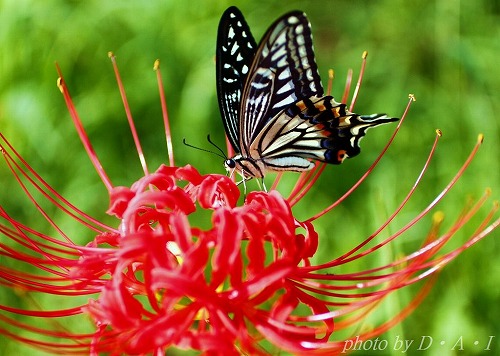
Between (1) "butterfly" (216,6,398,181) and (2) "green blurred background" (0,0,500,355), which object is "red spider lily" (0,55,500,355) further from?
(2) "green blurred background" (0,0,500,355)

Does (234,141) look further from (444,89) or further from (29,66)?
(444,89)

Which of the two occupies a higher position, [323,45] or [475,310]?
[323,45]

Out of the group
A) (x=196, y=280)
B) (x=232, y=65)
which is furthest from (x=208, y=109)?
(x=196, y=280)

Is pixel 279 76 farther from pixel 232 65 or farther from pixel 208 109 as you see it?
pixel 208 109

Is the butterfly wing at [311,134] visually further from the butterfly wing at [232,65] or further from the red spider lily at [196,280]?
the red spider lily at [196,280]

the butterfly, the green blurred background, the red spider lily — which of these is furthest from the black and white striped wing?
the green blurred background

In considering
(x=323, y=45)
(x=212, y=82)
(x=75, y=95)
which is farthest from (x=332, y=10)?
(x=75, y=95)
